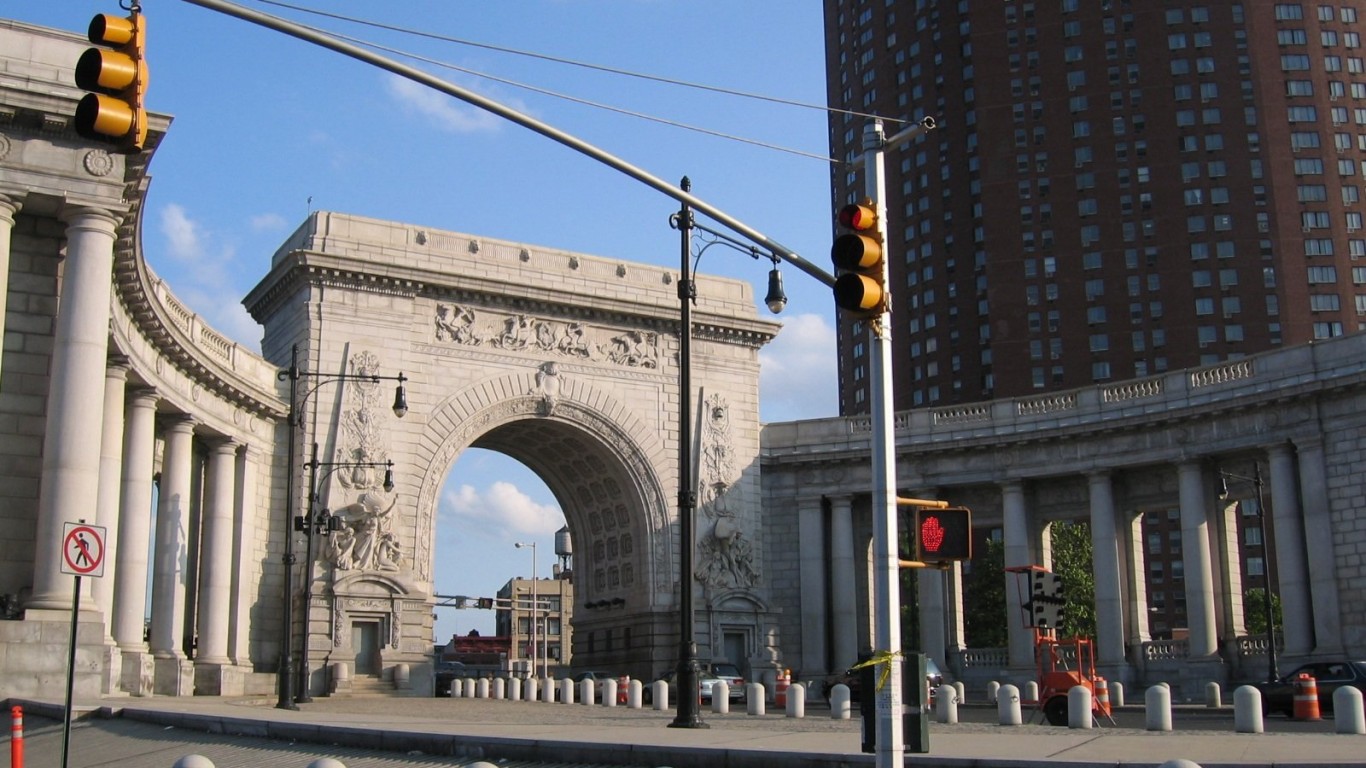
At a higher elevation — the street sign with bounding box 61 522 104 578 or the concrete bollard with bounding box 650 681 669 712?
the street sign with bounding box 61 522 104 578

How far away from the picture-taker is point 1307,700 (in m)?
34.2

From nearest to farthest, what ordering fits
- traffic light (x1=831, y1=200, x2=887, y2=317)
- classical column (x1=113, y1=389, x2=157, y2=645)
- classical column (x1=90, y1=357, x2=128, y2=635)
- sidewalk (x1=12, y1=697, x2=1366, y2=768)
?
traffic light (x1=831, y1=200, x2=887, y2=317) → sidewalk (x1=12, y1=697, x2=1366, y2=768) → classical column (x1=90, y1=357, x2=128, y2=635) → classical column (x1=113, y1=389, x2=157, y2=645)

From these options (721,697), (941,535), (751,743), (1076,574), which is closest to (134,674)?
(721,697)

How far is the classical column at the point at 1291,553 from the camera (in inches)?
1959

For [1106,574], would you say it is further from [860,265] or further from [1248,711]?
[860,265]

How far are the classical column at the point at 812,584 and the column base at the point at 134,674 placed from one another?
31.9 meters

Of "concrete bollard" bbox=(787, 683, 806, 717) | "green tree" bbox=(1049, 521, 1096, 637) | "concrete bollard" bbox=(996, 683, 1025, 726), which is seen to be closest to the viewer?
"concrete bollard" bbox=(996, 683, 1025, 726)

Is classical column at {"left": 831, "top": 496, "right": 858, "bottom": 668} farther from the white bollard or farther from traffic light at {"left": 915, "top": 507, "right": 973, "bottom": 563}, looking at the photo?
traffic light at {"left": 915, "top": 507, "right": 973, "bottom": 563}

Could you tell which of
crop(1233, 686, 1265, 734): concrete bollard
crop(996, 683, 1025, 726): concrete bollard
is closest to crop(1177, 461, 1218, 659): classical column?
crop(996, 683, 1025, 726): concrete bollard

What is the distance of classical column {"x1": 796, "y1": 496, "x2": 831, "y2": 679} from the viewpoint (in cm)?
6397

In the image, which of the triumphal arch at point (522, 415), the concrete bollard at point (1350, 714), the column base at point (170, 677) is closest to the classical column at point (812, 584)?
the triumphal arch at point (522, 415)

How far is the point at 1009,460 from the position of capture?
6022 centimetres

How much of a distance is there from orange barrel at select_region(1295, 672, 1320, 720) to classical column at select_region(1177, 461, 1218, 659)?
57.3 feet

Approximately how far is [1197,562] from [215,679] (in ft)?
118
